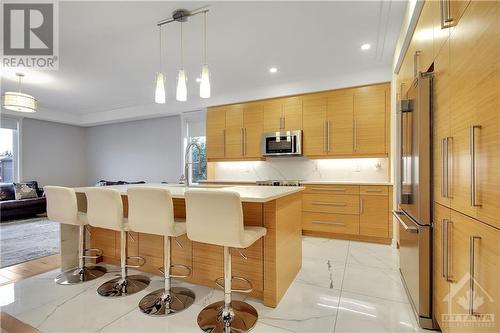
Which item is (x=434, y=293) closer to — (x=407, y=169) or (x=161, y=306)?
(x=407, y=169)

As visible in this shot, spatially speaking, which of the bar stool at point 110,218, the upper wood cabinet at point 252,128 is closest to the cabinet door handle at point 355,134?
the upper wood cabinet at point 252,128

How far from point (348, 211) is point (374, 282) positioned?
57.5 inches

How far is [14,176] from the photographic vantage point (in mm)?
5953

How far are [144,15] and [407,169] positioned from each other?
115 inches

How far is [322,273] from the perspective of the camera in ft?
8.44

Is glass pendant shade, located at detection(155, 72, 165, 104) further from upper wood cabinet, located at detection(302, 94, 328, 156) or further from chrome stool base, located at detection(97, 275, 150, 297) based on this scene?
upper wood cabinet, located at detection(302, 94, 328, 156)

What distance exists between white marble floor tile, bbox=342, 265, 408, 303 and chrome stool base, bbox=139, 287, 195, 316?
143 centimetres

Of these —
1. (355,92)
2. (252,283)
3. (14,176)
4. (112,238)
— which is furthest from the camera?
(14,176)

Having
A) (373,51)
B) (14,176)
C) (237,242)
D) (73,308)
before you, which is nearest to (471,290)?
(237,242)

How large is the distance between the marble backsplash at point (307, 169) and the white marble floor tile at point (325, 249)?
117 cm

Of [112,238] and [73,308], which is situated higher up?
[112,238]

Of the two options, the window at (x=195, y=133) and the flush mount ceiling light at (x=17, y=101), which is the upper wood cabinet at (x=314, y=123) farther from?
the flush mount ceiling light at (x=17, y=101)

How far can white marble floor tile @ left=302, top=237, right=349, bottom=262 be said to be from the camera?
122 inches

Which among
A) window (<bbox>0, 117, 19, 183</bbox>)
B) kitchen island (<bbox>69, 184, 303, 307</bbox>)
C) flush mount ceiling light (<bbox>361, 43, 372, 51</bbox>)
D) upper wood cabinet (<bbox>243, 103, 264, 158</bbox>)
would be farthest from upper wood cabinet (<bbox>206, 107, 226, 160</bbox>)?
window (<bbox>0, 117, 19, 183</bbox>)
